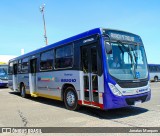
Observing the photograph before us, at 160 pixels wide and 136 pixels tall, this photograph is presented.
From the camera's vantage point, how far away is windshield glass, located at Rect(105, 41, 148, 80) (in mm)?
8367

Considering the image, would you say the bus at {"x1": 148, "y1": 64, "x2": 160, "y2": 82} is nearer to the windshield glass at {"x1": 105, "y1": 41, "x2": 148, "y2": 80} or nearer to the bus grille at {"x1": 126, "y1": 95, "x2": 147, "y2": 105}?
the windshield glass at {"x1": 105, "y1": 41, "x2": 148, "y2": 80}

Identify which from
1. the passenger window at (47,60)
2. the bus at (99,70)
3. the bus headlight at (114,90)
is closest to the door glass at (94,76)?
the bus at (99,70)

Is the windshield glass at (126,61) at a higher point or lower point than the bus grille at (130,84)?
higher

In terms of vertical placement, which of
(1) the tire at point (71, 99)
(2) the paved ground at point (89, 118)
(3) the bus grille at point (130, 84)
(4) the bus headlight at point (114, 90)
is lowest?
(2) the paved ground at point (89, 118)

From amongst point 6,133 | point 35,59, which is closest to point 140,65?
point 6,133

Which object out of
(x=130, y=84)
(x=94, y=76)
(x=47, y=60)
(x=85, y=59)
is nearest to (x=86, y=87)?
(x=94, y=76)

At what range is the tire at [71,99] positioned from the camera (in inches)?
395

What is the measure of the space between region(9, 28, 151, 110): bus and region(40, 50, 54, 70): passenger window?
97 millimetres

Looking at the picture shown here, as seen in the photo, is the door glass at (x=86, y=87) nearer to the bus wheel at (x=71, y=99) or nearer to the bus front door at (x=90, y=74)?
the bus front door at (x=90, y=74)

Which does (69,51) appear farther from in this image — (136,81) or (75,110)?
(136,81)

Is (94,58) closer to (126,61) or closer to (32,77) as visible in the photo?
(126,61)

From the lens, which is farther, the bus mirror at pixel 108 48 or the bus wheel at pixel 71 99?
the bus wheel at pixel 71 99

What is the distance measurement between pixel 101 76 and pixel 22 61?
393 inches

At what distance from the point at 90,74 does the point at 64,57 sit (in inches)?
86.3
